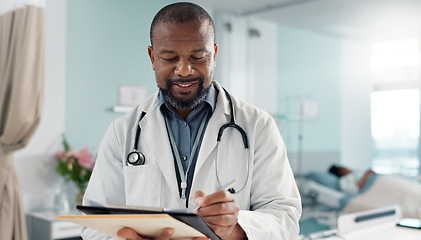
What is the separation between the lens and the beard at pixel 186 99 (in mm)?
1290

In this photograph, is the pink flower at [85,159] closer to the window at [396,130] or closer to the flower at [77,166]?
the flower at [77,166]

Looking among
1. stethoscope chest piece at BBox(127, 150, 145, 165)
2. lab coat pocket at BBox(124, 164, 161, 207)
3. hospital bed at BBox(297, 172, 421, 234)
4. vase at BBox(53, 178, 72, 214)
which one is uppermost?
stethoscope chest piece at BBox(127, 150, 145, 165)

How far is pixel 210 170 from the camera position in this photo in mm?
1326

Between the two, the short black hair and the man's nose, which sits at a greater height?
the short black hair

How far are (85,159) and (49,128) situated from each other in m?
0.39

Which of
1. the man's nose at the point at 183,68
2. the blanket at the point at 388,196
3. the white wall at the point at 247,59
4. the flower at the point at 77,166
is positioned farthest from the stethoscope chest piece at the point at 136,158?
the white wall at the point at 247,59

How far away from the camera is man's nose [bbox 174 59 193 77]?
124 centimetres

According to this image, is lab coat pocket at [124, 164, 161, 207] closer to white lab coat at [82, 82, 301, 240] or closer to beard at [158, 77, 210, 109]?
white lab coat at [82, 82, 301, 240]

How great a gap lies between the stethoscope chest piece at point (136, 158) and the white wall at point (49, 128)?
2335 millimetres

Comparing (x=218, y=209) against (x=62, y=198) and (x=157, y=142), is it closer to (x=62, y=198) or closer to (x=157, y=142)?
(x=157, y=142)

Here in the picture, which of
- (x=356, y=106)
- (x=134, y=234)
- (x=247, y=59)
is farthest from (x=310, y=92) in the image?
(x=134, y=234)

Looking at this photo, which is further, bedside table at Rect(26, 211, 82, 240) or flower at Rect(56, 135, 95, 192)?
flower at Rect(56, 135, 95, 192)

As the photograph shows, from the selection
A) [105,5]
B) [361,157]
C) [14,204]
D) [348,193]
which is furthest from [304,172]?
[14,204]

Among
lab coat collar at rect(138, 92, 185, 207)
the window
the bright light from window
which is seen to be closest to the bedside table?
lab coat collar at rect(138, 92, 185, 207)
